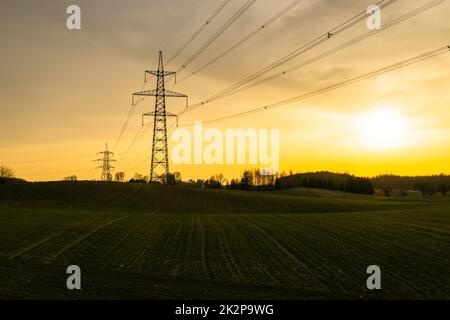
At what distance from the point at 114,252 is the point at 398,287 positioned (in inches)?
697

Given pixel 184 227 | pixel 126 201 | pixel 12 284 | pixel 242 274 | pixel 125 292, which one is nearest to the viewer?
pixel 125 292

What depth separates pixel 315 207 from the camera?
8556cm

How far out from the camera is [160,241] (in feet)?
111

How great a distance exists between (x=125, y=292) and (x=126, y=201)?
6822 cm

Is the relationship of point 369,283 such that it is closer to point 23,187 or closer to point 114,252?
point 114,252

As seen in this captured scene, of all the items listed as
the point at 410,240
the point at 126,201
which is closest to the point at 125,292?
the point at 410,240

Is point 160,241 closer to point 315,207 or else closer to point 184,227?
point 184,227

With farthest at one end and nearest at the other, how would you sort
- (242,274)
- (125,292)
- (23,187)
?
(23,187), (242,274), (125,292)
